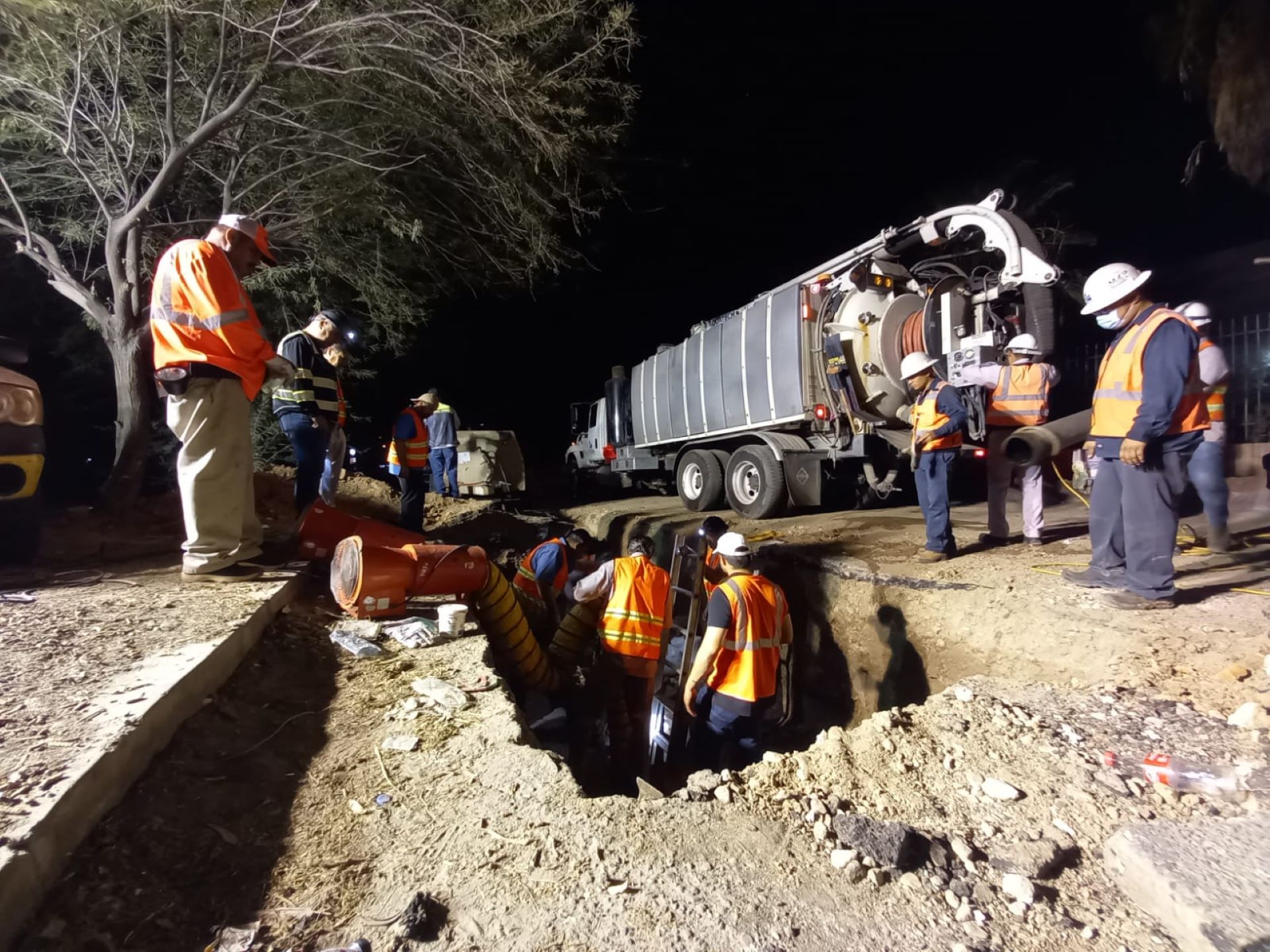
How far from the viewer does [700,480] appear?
28.9ft

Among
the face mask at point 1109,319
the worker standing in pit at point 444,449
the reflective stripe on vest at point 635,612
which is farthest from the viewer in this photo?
the worker standing in pit at point 444,449

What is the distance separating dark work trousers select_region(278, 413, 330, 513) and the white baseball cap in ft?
8.90

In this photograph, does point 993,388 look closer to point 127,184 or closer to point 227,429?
point 227,429

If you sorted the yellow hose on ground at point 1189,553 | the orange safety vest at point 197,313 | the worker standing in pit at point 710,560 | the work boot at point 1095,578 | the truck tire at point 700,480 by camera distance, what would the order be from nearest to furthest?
1. the orange safety vest at point 197,313
2. the yellow hose on ground at point 1189,553
3. the work boot at point 1095,578
4. the worker standing in pit at point 710,560
5. the truck tire at point 700,480

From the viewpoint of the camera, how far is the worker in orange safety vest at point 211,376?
3.31m

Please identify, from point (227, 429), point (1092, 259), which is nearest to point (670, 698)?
point (227, 429)

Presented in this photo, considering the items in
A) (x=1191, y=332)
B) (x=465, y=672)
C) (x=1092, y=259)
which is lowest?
(x=465, y=672)

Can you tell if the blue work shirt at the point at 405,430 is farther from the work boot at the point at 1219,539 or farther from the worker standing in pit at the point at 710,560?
the work boot at the point at 1219,539

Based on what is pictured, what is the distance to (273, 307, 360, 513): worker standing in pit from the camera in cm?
444

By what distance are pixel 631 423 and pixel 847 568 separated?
636 cm

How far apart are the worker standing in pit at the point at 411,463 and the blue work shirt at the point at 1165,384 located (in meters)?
5.17

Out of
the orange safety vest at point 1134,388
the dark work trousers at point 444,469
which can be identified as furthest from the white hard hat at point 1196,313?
the dark work trousers at point 444,469

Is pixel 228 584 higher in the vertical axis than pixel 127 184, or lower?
lower

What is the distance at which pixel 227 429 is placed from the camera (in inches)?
136
